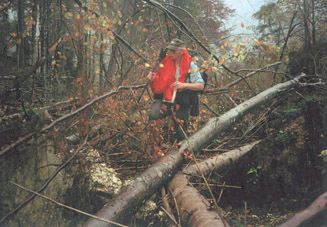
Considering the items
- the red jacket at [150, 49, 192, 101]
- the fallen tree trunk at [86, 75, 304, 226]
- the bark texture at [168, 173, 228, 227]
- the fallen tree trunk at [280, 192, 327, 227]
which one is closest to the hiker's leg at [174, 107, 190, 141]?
the fallen tree trunk at [86, 75, 304, 226]

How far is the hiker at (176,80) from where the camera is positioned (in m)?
3.74

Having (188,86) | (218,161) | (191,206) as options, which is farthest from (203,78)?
(191,206)

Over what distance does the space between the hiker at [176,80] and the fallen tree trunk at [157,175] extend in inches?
15.3

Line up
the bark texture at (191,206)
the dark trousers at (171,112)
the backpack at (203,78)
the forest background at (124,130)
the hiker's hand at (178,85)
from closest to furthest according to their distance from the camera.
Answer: the bark texture at (191,206) < the forest background at (124,130) < the hiker's hand at (178,85) < the backpack at (203,78) < the dark trousers at (171,112)

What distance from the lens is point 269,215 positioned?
396 centimetres

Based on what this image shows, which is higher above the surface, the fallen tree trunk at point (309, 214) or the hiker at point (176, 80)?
the hiker at point (176, 80)

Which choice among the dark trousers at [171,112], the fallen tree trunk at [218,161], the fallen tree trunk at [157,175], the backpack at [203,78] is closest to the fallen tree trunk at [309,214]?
the fallen tree trunk at [157,175]

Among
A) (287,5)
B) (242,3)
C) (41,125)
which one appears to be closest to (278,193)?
(242,3)

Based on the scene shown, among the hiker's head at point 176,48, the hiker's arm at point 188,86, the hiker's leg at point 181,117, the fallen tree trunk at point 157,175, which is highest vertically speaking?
the hiker's head at point 176,48

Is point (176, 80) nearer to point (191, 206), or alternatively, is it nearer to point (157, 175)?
point (157, 175)

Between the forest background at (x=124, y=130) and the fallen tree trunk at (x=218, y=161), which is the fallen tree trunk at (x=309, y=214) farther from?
the fallen tree trunk at (x=218, y=161)

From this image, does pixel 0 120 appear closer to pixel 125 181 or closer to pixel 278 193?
pixel 125 181

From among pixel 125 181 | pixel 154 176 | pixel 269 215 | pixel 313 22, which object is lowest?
pixel 269 215

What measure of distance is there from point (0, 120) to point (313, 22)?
5951 mm
